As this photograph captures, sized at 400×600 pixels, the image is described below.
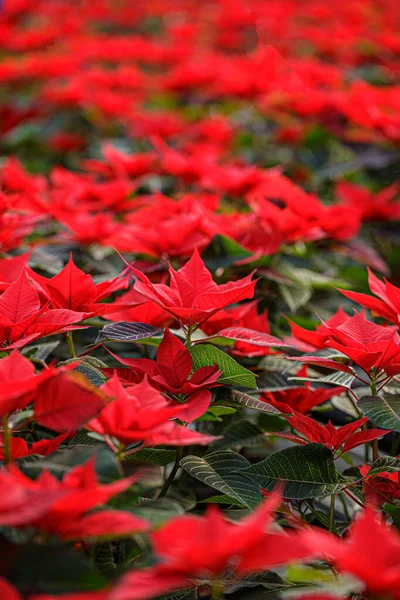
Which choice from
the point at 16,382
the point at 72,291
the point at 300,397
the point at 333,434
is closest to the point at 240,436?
the point at 300,397

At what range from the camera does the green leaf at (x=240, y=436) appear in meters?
0.90

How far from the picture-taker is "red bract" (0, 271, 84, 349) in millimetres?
708

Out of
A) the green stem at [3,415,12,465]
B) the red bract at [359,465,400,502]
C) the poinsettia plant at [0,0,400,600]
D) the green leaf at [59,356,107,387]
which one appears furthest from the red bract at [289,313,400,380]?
the green stem at [3,415,12,465]

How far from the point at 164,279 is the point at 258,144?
1260 millimetres

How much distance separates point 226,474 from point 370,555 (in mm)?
296

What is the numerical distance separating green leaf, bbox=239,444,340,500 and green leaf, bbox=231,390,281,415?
0.05m

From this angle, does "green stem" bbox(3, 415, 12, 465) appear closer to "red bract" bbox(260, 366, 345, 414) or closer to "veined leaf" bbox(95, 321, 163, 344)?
"veined leaf" bbox(95, 321, 163, 344)

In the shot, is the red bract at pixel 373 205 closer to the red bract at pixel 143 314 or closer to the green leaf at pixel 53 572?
the red bract at pixel 143 314

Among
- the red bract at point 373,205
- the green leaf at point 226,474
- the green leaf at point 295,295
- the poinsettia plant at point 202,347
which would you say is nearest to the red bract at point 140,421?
the poinsettia plant at point 202,347

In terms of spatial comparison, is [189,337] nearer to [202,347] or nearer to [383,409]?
[202,347]

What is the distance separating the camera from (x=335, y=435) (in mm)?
740

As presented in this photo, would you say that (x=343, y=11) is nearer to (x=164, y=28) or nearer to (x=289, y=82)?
(x=164, y=28)

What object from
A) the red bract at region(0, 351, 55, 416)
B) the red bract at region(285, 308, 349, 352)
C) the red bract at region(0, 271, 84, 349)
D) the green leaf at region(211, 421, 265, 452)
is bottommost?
the green leaf at region(211, 421, 265, 452)

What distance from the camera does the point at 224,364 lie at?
75cm
